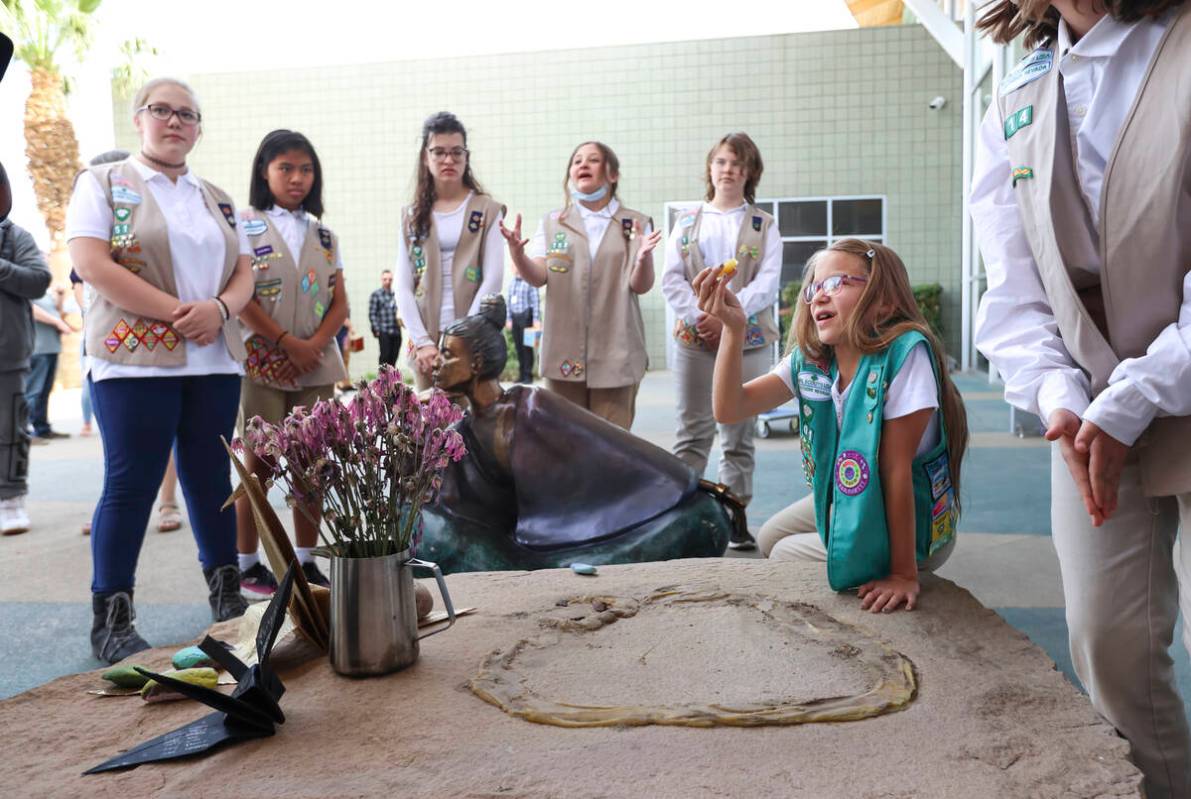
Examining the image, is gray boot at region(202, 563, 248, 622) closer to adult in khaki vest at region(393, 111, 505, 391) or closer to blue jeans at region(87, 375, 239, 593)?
blue jeans at region(87, 375, 239, 593)

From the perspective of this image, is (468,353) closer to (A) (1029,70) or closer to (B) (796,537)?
(B) (796,537)

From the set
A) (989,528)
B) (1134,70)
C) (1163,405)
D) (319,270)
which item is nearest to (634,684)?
(1163,405)

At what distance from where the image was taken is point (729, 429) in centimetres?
373

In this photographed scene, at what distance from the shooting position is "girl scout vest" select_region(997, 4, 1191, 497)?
142 centimetres

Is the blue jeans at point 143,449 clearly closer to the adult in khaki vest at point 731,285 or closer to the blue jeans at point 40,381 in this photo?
the adult in khaki vest at point 731,285

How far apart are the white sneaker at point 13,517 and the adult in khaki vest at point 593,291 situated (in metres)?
2.48

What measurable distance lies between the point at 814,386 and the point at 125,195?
1.82 meters

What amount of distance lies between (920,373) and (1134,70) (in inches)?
24.8

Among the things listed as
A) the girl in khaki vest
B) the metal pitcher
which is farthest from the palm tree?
the metal pitcher

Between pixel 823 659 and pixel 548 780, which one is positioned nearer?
pixel 548 780

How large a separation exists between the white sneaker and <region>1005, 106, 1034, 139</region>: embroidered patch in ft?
14.0

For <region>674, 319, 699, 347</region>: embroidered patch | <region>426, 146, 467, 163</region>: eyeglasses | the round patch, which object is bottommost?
the round patch

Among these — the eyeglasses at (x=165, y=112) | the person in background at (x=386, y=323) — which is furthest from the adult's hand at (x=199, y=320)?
the person in background at (x=386, y=323)

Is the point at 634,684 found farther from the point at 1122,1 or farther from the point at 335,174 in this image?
the point at 335,174
